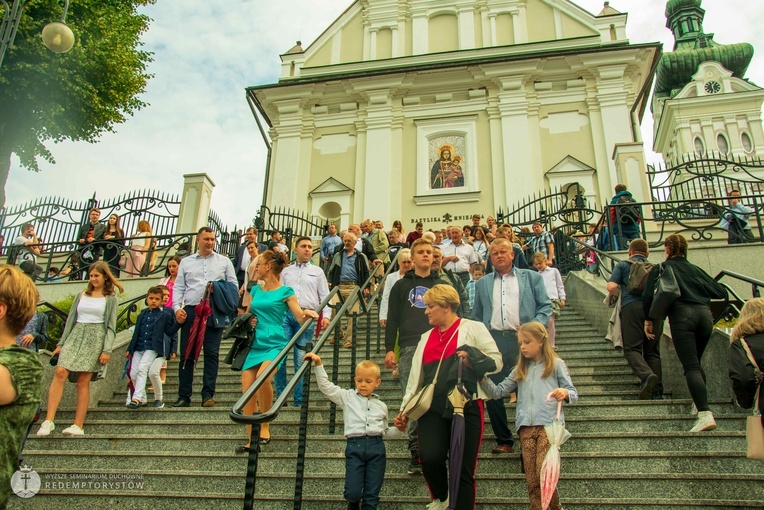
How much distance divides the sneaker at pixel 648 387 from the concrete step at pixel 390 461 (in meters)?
1.13

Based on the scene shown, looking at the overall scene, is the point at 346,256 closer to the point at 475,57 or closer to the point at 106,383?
the point at 106,383

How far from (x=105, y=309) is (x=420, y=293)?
11.1 feet

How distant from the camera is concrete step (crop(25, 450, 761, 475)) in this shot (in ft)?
14.7

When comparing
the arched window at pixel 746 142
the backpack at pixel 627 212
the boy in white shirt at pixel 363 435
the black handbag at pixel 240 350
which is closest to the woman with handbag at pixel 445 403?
the boy in white shirt at pixel 363 435

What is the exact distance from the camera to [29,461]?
17.4 feet

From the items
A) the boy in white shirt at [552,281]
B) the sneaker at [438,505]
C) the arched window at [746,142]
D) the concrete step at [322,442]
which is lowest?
the sneaker at [438,505]

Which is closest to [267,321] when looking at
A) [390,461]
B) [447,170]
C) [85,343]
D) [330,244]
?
[390,461]

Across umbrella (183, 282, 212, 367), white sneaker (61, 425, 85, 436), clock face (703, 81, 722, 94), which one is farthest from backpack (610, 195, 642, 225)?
clock face (703, 81, 722, 94)

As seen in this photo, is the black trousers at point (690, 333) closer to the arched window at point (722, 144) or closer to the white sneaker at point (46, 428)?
the white sneaker at point (46, 428)

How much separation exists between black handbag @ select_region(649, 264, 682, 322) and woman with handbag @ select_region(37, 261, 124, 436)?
5292 mm

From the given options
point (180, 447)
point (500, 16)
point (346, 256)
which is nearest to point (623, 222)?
point (346, 256)

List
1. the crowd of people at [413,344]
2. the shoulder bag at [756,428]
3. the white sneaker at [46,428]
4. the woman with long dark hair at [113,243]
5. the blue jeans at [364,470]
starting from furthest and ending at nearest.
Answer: the woman with long dark hair at [113,243]
the white sneaker at [46,428]
the blue jeans at [364,470]
the crowd of people at [413,344]
the shoulder bag at [756,428]

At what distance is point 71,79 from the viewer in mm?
17719

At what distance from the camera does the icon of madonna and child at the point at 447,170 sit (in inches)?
750
